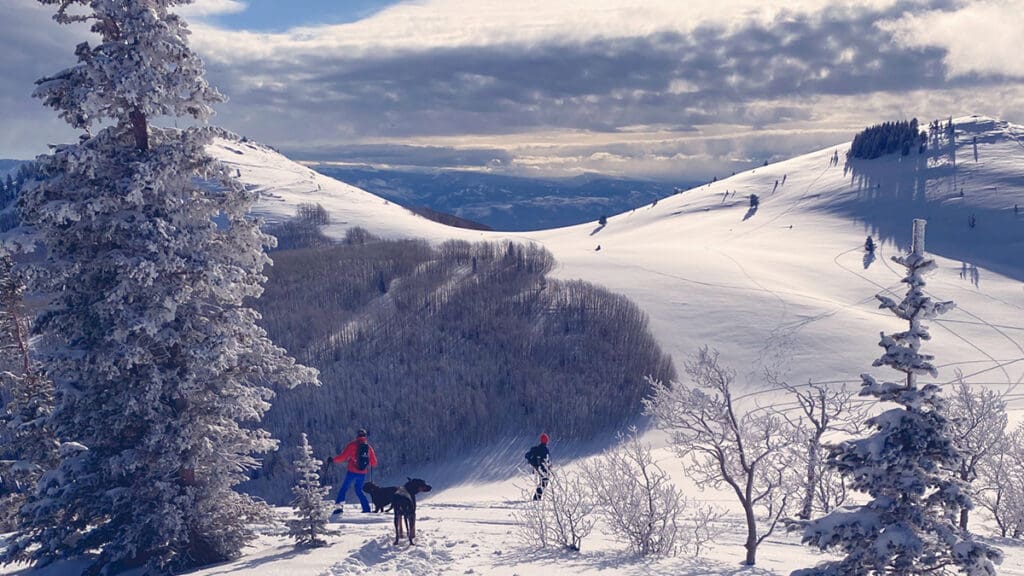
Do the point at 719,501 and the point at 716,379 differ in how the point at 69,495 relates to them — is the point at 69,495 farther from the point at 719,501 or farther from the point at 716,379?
the point at 719,501

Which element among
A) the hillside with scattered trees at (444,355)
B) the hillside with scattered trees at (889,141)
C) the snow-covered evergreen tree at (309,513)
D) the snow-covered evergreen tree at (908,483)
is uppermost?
the hillside with scattered trees at (889,141)

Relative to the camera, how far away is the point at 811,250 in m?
97.6

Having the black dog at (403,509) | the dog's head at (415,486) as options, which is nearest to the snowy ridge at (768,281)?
the black dog at (403,509)

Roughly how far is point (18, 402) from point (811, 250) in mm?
95978

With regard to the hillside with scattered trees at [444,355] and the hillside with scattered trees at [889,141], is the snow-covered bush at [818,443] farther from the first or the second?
the hillside with scattered trees at [889,141]

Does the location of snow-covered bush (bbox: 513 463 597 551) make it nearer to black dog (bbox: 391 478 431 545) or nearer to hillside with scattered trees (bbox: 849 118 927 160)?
black dog (bbox: 391 478 431 545)

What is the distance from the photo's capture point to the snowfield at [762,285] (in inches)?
617

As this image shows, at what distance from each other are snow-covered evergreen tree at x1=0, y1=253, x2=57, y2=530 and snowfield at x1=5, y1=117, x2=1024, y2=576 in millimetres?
4819

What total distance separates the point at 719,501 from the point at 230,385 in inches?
950

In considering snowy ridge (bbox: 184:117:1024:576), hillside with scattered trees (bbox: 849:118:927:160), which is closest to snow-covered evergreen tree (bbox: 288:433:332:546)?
snowy ridge (bbox: 184:117:1024:576)

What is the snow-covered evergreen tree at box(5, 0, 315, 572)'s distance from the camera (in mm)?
13344

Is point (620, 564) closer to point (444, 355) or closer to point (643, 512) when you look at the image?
point (643, 512)

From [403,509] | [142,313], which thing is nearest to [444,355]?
[403,509]

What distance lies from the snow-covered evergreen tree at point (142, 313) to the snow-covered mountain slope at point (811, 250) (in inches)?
1636
